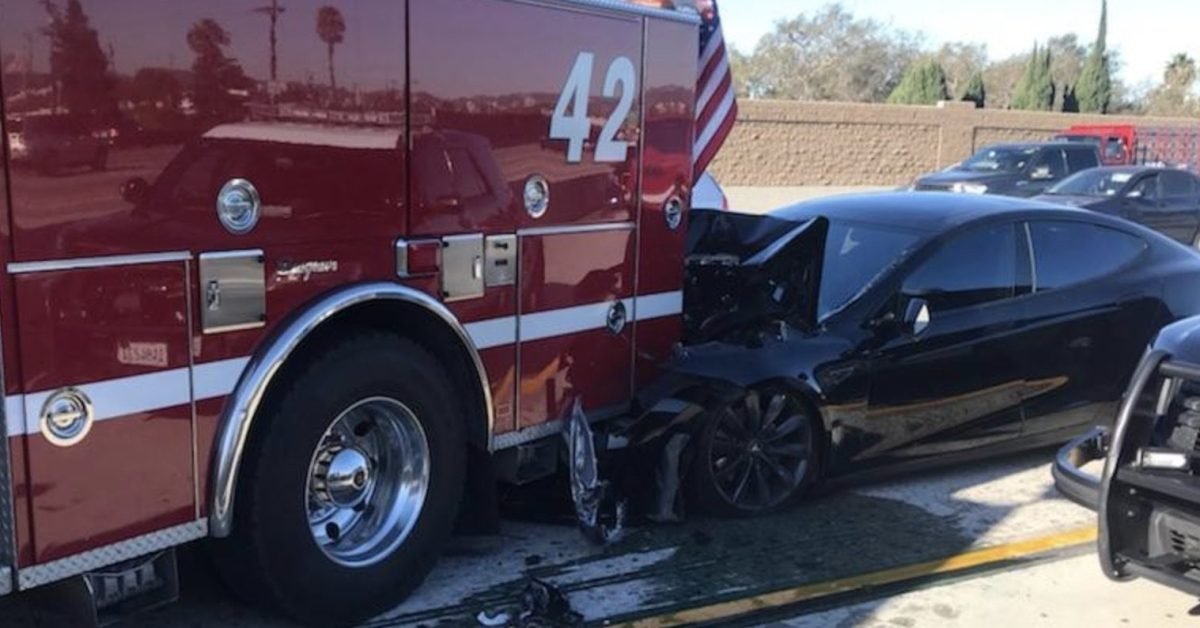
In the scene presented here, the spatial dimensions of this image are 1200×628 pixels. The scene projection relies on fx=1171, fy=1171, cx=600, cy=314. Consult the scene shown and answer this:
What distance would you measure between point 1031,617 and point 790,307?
6.10ft

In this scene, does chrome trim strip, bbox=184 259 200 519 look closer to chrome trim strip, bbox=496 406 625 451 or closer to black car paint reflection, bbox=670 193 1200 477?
chrome trim strip, bbox=496 406 625 451

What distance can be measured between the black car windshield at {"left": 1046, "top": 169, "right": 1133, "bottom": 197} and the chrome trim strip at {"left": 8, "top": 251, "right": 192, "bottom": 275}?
15956mm

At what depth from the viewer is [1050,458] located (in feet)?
22.1

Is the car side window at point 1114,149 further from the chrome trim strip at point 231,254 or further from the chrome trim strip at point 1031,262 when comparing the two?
the chrome trim strip at point 231,254

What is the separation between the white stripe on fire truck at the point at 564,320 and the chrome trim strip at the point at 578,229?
32 cm

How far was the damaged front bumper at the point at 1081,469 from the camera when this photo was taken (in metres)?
4.43

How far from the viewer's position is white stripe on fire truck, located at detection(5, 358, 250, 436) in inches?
125

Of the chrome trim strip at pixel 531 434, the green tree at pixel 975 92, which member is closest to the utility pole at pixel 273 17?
the chrome trim strip at pixel 531 434

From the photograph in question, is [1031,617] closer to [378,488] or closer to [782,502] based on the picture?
[782,502]

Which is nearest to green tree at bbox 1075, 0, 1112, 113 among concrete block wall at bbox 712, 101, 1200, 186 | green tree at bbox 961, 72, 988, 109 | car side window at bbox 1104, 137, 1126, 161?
green tree at bbox 961, 72, 988, 109

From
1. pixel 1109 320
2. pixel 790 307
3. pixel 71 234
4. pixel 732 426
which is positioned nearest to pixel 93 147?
pixel 71 234

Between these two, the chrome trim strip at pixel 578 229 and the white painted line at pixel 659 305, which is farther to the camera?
the white painted line at pixel 659 305

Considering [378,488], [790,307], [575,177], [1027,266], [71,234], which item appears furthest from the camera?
[1027,266]

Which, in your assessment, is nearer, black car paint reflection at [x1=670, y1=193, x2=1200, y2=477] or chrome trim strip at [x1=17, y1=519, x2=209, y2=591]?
chrome trim strip at [x1=17, y1=519, x2=209, y2=591]
